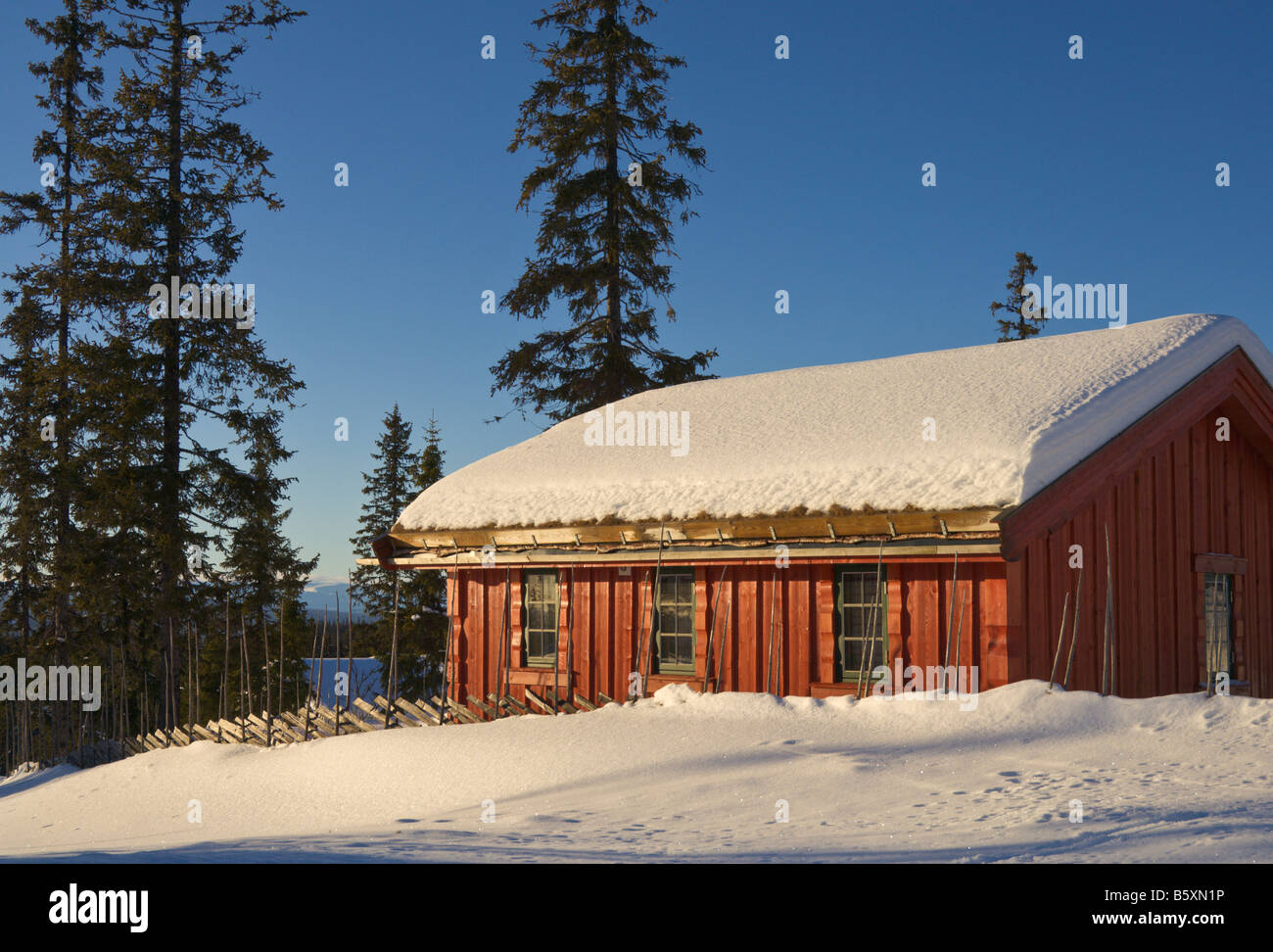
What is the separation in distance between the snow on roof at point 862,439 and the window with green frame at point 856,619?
1.04 metres

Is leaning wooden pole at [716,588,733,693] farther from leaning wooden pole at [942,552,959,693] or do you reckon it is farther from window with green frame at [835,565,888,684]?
leaning wooden pole at [942,552,959,693]

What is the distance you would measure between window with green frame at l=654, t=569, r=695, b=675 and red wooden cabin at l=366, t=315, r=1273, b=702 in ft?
0.10

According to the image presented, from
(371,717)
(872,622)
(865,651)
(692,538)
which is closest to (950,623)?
(872,622)

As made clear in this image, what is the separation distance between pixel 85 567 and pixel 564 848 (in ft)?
69.0

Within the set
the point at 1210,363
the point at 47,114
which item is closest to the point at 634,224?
the point at 47,114

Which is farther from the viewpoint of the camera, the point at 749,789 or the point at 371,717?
the point at 371,717

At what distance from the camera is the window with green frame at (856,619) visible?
12.0 metres

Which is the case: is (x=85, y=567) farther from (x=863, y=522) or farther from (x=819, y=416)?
(x=863, y=522)

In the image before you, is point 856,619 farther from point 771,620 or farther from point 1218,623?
point 1218,623

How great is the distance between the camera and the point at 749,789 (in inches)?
330

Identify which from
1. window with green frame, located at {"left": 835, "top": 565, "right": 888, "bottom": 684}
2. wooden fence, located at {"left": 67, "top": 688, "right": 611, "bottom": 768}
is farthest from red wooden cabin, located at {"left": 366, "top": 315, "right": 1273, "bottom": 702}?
wooden fence, located at {"left": 67, "top": 688, "right": 611, "bottom": 768}

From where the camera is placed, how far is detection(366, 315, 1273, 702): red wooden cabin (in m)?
11.3

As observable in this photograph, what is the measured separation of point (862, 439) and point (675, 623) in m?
3.34

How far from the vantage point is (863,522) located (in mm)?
11492
